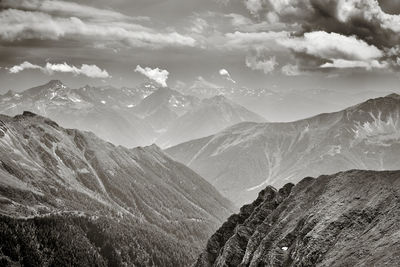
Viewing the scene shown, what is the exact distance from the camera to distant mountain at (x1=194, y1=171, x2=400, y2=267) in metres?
120

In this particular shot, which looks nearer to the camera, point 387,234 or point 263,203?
point 387,234

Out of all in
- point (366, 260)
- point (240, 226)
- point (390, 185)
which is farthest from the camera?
point (240, 226)

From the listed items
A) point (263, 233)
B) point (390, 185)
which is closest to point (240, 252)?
point (263, 233)

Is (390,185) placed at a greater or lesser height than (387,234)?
greater

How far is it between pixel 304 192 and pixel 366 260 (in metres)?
59.1

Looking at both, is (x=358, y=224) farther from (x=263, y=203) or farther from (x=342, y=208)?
(x=263, y=203)

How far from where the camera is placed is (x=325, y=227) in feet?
Result: 451

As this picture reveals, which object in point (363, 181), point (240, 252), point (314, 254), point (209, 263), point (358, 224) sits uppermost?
point (363, 181)

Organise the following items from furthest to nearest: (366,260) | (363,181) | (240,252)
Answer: (240,252)
(363,181)
(366,260)

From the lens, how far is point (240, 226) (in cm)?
17800

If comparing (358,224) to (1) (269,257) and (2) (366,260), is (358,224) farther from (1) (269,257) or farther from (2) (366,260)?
(1) (269,257)

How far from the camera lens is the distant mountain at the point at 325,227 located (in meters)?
120

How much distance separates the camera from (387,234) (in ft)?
388

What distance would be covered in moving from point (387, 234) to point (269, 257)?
131ft
